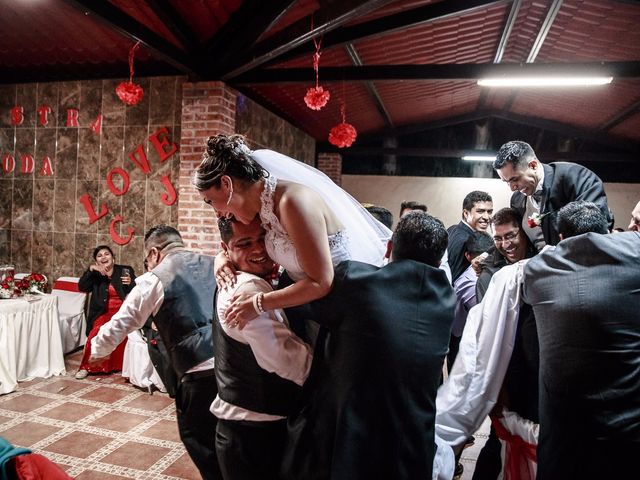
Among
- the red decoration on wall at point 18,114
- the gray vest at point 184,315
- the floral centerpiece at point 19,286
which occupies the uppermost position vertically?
the red decoration on wall at point 18,114

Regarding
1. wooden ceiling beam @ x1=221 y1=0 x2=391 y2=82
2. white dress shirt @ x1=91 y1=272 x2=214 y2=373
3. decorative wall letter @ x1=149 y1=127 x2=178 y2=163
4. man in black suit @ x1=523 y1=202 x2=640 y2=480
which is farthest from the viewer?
decorative wall letter @ x1=149 y1=127 x2=178 y2=163

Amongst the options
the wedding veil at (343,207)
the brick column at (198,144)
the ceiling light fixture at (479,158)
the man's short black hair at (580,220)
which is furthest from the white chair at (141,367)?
the ceiling light fixture at (479,158)

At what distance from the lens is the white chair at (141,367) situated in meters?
4.50

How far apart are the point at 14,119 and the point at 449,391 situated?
6.47 m

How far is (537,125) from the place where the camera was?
32.3 feet

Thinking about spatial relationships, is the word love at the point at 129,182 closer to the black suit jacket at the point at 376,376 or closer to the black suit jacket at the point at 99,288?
the black suit jacket at the point at 99,288

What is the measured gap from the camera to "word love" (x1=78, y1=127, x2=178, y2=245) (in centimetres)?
561

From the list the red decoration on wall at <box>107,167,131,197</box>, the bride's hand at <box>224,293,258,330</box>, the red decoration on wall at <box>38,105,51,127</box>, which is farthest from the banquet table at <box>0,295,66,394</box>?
the bride's hand at <box>224,293,258,330</box>

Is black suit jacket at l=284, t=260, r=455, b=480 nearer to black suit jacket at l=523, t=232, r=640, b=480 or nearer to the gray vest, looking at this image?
black suit jacket at l=523, t=232, r=640, b=480

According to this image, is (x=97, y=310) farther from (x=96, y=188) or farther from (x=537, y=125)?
(x=537, y=125)

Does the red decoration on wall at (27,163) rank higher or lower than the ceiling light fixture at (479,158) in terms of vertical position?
Result: lower

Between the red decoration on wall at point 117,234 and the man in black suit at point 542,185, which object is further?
the red decoration on wall at point 117,234

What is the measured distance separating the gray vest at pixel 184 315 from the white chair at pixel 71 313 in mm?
3661

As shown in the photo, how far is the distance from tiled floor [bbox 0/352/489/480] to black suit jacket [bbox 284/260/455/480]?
1887 mm
